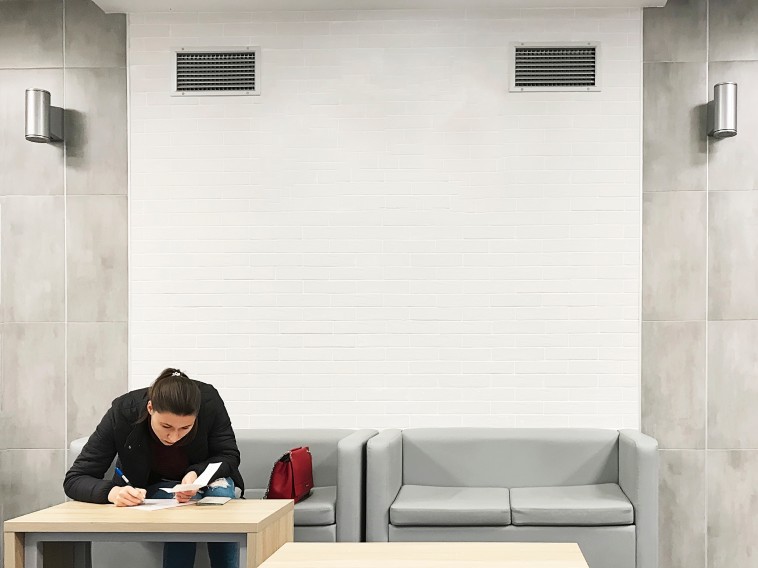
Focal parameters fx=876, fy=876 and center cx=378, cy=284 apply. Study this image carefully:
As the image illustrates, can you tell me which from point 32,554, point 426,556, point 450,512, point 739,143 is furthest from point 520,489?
point 32,554

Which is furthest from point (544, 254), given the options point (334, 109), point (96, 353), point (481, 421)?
point (96, 353)

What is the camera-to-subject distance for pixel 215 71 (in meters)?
5.53

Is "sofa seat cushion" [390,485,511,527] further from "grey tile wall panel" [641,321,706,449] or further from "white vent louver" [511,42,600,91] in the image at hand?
"white vent louver" [511,42,600,91]

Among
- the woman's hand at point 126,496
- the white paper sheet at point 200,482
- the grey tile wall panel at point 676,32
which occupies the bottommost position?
the woman's hand at point 126,496

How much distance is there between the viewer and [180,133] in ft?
18.1

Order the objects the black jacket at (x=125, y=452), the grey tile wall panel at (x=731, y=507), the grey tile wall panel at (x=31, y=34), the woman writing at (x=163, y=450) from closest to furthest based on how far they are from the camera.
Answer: the woman writing at (x=163, y=450), the black jacket at (x=125, y=452), the grey tile wall panel at (x=731, y=507), the grey tile wall panel at (x=31, y=34)

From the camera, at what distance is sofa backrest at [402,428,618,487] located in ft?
16.3

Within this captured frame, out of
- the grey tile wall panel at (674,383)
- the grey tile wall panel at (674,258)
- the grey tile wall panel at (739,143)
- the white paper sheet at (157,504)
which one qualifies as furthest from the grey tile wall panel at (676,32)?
the white paper sheet at (157,504)

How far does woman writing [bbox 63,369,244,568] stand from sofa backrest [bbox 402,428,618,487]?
1363 mm

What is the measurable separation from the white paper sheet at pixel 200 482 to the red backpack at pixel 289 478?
62cm

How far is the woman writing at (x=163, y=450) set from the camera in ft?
11.9

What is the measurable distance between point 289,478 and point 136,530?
1.28m

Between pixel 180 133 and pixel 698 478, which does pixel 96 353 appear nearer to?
pixel 180 133

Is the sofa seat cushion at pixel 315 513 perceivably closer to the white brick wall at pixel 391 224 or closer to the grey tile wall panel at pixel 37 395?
the white brick wall at pixel 391 224
